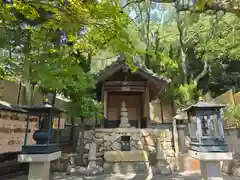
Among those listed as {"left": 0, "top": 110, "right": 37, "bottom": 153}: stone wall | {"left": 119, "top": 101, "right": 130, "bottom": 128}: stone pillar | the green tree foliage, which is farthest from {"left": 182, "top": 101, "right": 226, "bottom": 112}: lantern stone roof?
{"left": 0, "top": 110, "right": 37, "bottom": 153}: stone wall

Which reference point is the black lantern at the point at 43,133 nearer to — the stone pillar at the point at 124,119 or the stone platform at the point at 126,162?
the stone platform at the point at 126,162

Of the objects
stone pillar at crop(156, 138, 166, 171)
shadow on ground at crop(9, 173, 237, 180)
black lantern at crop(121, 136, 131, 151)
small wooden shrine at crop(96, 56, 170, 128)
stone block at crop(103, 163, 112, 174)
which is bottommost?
shadow on ground at crop(9, 173, 237, 180)

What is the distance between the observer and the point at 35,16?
4109 mm

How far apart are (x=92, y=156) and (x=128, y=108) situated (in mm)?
3392

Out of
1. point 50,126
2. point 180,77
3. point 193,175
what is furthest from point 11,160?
point 180,77

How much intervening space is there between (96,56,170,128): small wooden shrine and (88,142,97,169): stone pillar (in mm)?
1183

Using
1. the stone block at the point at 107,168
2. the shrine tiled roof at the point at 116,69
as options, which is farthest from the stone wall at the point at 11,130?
the shrine tiled roof at the point at 116,69

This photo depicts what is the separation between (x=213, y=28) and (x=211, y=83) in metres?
4.25

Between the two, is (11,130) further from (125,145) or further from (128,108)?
(128,108)

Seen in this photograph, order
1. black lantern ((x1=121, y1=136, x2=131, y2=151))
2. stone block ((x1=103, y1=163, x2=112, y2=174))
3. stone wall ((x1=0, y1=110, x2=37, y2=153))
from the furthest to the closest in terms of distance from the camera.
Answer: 1. black lantern ((x1=121, y1=136, x2=131, y2=151))
2. stone block ((x1=103, y1=163, x2=112, y2=174))
3. stone wall ((x1=0, y1=110, x2=37, y2=153))

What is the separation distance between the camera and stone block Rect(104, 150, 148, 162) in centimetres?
703

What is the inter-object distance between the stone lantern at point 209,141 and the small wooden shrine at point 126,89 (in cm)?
353

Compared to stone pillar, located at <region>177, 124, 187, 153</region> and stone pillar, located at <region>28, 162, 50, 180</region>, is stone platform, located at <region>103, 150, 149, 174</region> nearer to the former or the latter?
stone pillar, located at <region>177, 124, 187, 153</region>

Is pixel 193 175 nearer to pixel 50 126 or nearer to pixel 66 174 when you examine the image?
pixel 66 174
